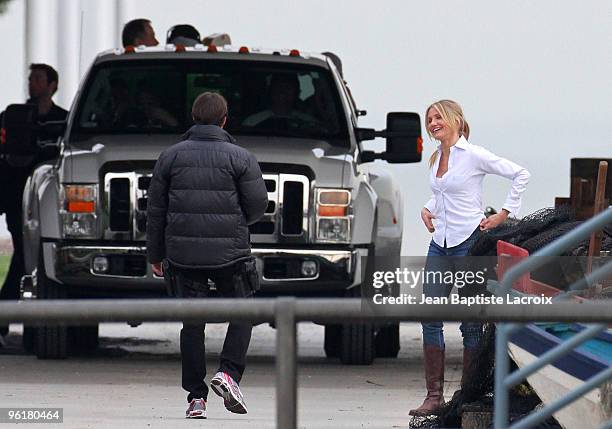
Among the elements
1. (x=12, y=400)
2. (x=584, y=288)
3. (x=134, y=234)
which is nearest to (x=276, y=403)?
(x=12, y=400)

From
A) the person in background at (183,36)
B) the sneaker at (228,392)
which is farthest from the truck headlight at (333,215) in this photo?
the sneaker at (228,392)

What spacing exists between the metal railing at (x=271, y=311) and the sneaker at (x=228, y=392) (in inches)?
179

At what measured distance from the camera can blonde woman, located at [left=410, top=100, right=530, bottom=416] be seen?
29.7 feet

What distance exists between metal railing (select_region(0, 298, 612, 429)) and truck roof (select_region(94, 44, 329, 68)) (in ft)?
26.5

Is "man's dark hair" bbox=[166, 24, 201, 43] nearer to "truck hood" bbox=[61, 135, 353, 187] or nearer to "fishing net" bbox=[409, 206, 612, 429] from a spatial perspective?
"truck hood" bbox=[61, 135, 353, 187]

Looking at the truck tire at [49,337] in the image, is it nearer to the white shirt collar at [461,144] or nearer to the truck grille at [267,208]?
the truck grille at [267,208]

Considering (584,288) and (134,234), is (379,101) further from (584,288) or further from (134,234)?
(584,288)

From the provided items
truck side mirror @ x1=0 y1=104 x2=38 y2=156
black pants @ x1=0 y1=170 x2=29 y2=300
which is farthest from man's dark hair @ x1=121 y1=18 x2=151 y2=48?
truck side mirror @ x1=0 y1=104 x2=38 y2=156

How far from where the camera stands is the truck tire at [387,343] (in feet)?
41.3

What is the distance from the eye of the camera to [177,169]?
8938 mm

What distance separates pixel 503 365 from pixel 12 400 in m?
1.68

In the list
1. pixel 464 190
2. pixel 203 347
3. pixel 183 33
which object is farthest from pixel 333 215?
pixel 203 347

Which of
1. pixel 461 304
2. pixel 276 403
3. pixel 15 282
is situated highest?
pixel 461 304

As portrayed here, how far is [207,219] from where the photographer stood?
8.90 meters
